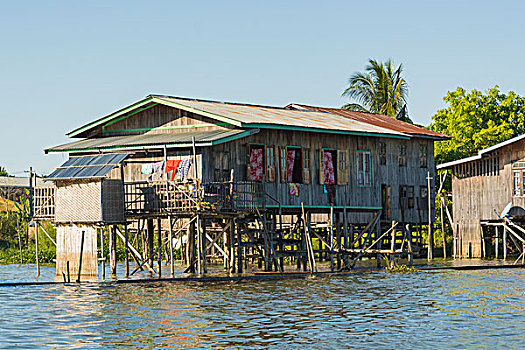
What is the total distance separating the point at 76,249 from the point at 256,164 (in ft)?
24.0

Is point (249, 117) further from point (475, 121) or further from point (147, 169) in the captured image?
point (475, 121)

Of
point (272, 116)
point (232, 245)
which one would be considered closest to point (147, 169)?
point (232, 245)

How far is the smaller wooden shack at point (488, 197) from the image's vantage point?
47.1 m

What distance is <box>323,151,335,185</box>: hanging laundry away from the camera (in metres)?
36.9

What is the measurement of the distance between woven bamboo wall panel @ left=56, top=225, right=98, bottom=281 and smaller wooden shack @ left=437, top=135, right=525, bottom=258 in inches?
875

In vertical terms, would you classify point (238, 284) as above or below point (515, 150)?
below

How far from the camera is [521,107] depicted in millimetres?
60625

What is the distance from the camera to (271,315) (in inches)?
911

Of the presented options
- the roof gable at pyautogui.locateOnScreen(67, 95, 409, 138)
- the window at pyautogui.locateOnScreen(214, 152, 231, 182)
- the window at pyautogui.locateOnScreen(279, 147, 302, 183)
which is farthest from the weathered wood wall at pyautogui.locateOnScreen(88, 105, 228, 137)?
the window at pyautogui.locateOnScreen(279, 147, 302, 183)

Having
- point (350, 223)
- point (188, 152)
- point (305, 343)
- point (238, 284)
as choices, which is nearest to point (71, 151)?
point (188, 152)

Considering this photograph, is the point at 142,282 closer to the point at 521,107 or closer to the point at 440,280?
the point at 440,280

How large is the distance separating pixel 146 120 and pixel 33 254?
1769 cm

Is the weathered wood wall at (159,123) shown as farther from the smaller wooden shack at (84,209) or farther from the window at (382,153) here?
the window at (382,153)

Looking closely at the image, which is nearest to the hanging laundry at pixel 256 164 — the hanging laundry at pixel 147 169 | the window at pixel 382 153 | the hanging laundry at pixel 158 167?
the hanging laundry at pixel 158 167
